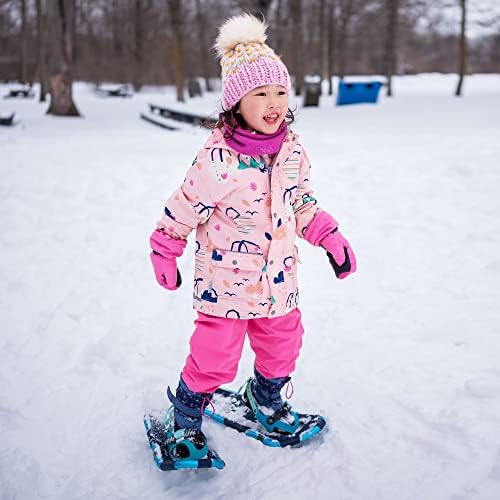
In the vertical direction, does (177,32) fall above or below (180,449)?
above

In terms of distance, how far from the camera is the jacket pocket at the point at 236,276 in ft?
6.93

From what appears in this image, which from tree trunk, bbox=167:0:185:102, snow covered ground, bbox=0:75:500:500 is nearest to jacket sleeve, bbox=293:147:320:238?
snow covered ground, bbox=0:75:500:500

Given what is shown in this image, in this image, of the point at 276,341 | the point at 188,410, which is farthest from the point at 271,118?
the point at 188,410

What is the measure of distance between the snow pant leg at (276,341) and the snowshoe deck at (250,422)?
11.1 inches

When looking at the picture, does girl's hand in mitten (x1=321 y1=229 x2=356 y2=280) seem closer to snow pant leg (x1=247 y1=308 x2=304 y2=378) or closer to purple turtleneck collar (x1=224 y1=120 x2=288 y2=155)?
snow pant leg (x1=247 y1=308 x2=304 y2=378)

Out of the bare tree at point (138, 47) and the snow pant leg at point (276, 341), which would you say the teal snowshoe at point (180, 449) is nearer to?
the snow pant leg at point (276, 341)

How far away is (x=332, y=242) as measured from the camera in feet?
7.48

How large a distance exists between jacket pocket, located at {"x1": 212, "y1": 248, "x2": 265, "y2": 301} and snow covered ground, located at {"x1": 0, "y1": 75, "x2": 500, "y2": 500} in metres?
0.79

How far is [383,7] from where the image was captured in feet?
68.0

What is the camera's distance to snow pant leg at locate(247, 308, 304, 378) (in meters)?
2.28

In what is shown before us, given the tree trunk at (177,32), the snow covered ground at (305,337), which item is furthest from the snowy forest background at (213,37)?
the snow covered ground at (305,337)

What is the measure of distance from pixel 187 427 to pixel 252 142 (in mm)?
1294

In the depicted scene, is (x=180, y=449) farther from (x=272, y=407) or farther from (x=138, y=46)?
(x=138, y=46)

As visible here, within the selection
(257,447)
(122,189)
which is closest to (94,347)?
(257,447)
